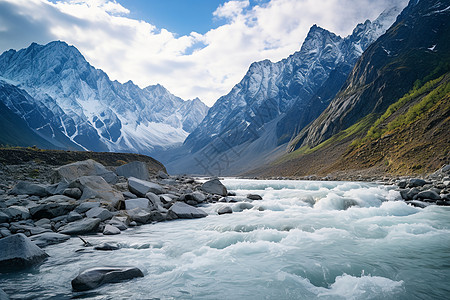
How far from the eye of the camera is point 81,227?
42.8 ft

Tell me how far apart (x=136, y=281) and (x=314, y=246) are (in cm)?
794

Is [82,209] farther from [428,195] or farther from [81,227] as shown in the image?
[428,195]

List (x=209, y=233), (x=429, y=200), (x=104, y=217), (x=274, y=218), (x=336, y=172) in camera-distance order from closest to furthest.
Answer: (x=209, y=233)
(x=104, y=217)
(x=274, y=218)
(x=429, y=200)
(x=336, y=172)

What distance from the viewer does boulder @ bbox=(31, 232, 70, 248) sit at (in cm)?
1102

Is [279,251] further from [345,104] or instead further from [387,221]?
[345,104]

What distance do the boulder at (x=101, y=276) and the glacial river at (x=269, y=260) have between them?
218 mm

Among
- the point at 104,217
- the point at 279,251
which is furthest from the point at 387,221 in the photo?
the point at 104,217

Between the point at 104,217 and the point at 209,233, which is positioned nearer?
the point at 209,233

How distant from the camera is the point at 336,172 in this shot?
68.5 m

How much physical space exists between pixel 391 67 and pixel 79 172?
138453 millimetres

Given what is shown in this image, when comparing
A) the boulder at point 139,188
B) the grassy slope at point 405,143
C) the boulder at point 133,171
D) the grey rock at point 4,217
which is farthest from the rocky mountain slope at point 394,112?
the grey rock at point 4,217

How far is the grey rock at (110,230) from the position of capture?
42.9 feet

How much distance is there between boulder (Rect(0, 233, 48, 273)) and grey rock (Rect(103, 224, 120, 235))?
412 centimetres

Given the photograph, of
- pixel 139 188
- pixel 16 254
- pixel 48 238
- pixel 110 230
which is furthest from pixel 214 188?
pixel 16 254
